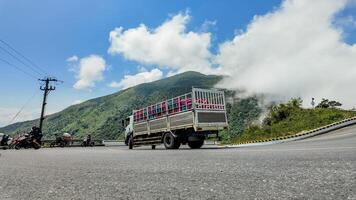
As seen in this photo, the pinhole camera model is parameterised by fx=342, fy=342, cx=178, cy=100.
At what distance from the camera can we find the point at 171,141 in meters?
18.2

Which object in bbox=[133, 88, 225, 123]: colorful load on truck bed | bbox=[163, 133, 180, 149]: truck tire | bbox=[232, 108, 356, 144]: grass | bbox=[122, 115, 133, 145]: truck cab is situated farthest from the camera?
bbox=[232, 108, 356, 144]: grass

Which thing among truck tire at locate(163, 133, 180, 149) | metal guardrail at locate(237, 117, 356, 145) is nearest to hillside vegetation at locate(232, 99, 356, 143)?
metal guardrail at locate(237, 117, 356, 145)

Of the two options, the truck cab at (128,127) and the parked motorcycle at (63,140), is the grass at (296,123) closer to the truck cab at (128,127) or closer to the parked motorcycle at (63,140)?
the truck cab at (128,127)

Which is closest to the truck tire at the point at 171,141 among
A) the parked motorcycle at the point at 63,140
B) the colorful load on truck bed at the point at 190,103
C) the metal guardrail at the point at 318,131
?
the colorful load on truck bed at the point at 190,103

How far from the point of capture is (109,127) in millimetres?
141375

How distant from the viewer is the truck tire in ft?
59.0

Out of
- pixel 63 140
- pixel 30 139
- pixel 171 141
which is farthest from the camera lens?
pixel 63 140

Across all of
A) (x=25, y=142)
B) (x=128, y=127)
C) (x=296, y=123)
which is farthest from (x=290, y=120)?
(x=25, y=142)

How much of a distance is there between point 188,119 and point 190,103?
820 mm

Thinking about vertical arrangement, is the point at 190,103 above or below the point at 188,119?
above

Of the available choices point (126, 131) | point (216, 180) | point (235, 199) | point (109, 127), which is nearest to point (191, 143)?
point (126, 131)

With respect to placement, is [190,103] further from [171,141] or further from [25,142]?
[25,142]

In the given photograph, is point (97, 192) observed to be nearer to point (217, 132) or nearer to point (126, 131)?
point (217, 132)

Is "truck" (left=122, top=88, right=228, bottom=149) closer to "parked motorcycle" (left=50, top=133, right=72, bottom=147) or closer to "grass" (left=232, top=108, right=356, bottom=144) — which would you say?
"grass" (left=232, top=108, right=356, bottom=144)
